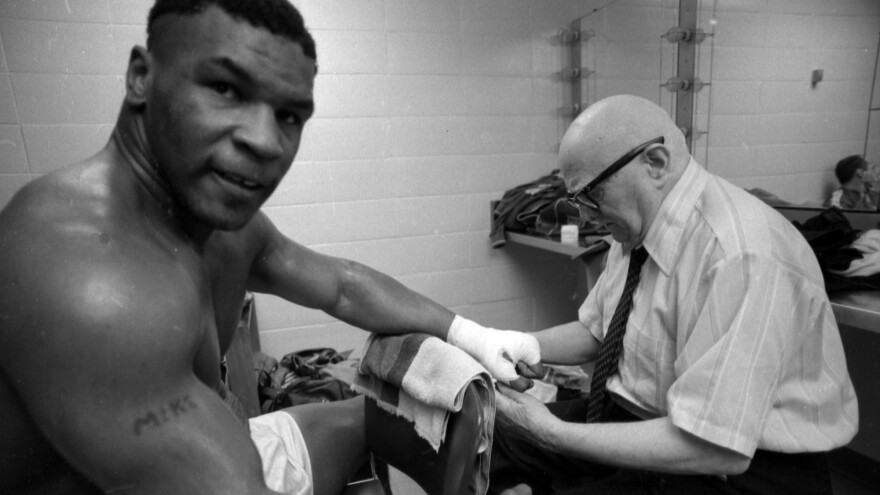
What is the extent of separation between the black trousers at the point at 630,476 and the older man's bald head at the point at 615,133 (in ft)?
1.95

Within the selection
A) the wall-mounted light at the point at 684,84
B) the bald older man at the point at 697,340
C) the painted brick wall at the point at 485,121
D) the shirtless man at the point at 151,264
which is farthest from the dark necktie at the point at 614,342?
the painted brick wall at the point at 485,121

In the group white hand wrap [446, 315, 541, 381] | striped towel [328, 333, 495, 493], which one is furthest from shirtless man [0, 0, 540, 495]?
white hand wrap [446, 315, 541, 381]

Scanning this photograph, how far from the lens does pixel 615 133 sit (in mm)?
943

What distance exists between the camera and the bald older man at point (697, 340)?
81 centimetres

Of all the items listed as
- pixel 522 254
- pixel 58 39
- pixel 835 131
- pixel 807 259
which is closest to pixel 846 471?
pixel 835 131

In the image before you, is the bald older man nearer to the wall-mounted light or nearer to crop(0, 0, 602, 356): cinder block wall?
the wall-mounted light

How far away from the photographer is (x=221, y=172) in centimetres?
55

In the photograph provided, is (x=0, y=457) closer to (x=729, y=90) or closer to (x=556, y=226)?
(x=556, y=226)

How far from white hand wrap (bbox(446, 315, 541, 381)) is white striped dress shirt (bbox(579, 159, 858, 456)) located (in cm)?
26

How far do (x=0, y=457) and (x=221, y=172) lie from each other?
385 mm

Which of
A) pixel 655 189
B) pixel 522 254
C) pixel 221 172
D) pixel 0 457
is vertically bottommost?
pixel 522 254

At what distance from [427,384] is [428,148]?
167 centimetres

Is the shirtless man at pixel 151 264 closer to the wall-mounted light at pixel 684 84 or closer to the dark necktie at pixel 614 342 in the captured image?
the dark necktie at pixel 614 342

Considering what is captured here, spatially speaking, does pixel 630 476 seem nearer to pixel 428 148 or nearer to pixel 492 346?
pixel 492 346
